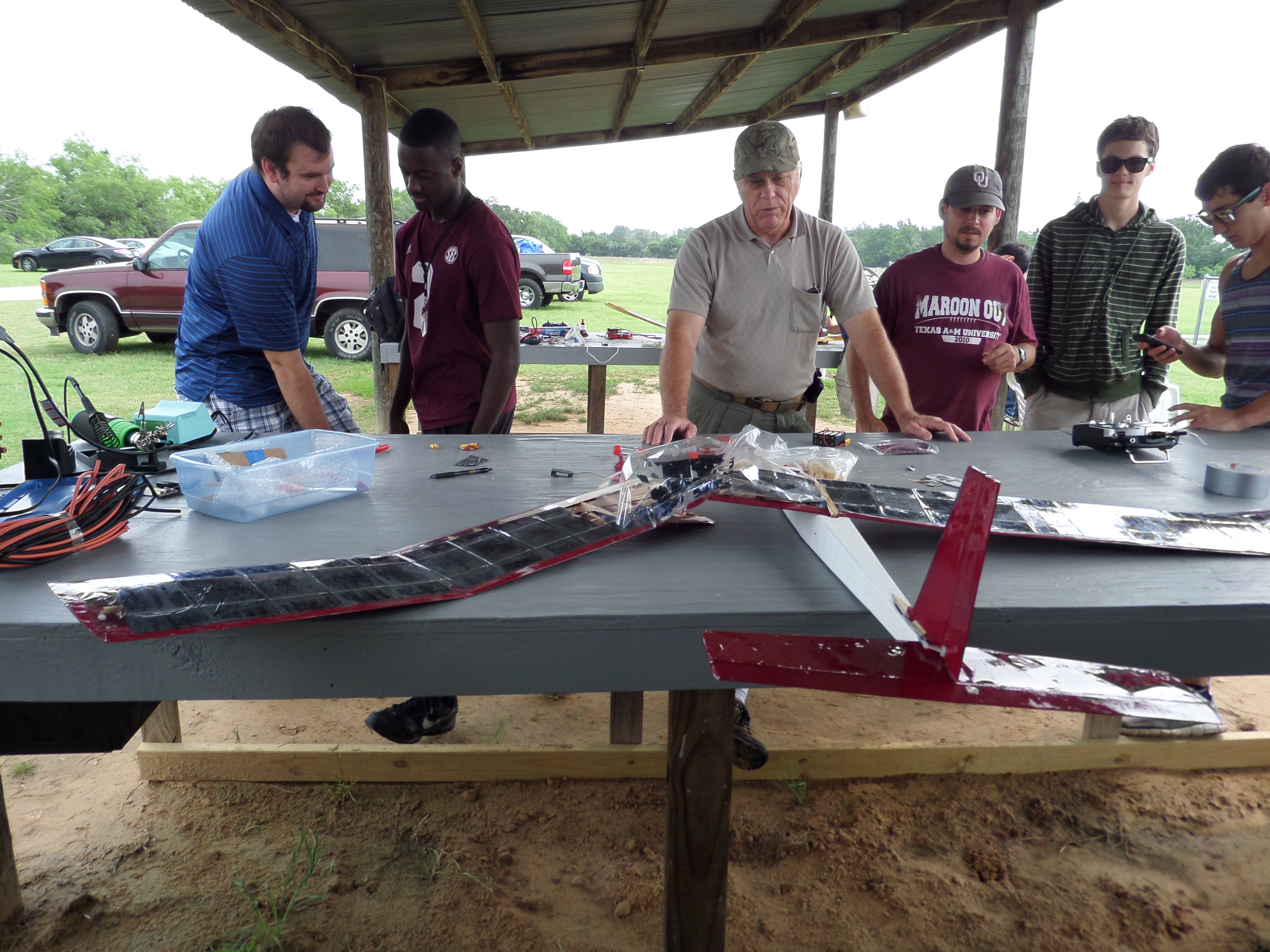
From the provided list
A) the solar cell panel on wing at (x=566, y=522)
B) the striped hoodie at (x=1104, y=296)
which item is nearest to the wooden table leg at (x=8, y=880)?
the solar cell panel on wing at (x=566, y=522)

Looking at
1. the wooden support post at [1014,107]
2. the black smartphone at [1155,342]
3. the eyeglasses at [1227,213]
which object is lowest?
the black smartphone at [1155,342]

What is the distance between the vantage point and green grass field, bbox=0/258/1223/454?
8.06 metres

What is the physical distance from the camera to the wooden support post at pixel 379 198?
587cm

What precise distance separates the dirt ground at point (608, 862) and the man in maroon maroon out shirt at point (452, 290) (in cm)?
114

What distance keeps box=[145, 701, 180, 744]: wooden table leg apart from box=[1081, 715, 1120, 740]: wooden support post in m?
2.77

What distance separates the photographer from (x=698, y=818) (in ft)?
4.27

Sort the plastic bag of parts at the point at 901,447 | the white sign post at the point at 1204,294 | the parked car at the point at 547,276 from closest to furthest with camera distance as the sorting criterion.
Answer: the plastic bag of parts at the point at 901,447
the white sign post at the point at 1204,294
the parked car at the point at 547,276

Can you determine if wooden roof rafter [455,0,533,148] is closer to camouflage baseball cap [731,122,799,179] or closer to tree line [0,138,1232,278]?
camouflage baseball cap [731,122,799,179]

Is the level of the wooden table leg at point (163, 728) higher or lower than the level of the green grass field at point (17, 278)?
lower

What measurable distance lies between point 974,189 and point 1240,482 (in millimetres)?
1746

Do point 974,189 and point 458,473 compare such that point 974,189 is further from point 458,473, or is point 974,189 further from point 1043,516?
point 458,473

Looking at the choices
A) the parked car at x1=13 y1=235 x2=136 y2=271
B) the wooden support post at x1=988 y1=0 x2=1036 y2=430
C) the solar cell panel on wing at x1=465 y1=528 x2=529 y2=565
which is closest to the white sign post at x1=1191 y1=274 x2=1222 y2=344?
the wooden support post at x1=988 y1=0 x2=1036 y2=430

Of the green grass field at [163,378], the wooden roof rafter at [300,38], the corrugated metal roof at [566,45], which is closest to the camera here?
the wooden roof rafter at [300,38]

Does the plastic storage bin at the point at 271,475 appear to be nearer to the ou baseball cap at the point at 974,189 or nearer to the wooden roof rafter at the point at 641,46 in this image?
the ou baseball cap at the point at 974,189
